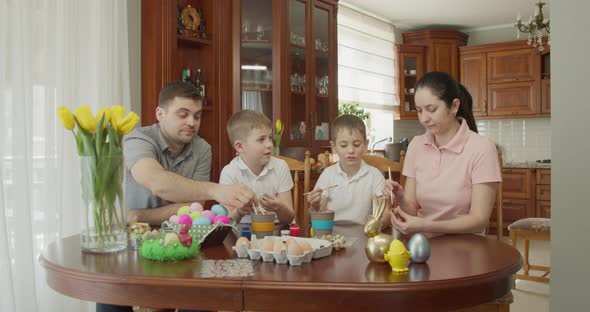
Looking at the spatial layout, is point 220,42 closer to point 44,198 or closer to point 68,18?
point 68,18

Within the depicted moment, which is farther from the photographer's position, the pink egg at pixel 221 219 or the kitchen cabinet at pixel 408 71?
the kitchen cabinet at pixel 408 71

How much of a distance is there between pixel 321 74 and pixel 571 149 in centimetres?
354

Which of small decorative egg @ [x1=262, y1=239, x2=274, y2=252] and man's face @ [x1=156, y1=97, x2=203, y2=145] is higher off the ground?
man's face @ [x1=156, y1=97, x2=203, y2=145]

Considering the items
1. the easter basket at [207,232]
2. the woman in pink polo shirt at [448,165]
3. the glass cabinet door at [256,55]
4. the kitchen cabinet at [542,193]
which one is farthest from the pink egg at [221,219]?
the kitchen cabinet at [542,193]

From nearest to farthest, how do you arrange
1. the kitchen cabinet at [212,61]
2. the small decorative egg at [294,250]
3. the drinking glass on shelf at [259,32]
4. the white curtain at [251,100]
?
1. the small decorative egg at [294,250]
2. the kitchen cabinet at [212,61]
3. the white curtain at [251,100]
4. the drinking glass on shelf at [259,32]

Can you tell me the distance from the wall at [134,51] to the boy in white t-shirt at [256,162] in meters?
1.35

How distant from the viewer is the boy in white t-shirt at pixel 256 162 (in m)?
2.30

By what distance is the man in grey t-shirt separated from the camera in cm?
189

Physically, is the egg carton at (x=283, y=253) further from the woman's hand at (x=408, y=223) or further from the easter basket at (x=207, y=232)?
the woman's hand at (x=408, y=223)

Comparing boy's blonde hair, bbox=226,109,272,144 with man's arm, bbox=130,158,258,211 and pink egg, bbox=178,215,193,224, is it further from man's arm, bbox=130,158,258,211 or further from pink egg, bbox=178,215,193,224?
pink egg, bbox=178,215,193,224

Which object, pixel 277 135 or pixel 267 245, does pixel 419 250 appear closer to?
pixel 267 245

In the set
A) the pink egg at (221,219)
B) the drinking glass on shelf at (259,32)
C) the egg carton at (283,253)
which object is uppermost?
the drinking glass on shelf at (259,32)

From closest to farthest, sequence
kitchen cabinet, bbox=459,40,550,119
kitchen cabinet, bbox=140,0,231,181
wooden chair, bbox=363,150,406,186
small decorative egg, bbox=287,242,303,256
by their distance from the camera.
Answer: small decorative egg, bbox=287,242,303,256
wooden chair, bbox=363,150,406,186
kitchen cabinet, bbox=140,0,231,181
kitchen cabinet, bbox=459,40,550,119

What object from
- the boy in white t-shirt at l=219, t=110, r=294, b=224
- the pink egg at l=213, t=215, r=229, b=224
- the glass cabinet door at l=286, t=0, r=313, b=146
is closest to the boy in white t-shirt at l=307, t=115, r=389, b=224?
the boy in white t-shirt at l=219, t=110, r=294, b=224
